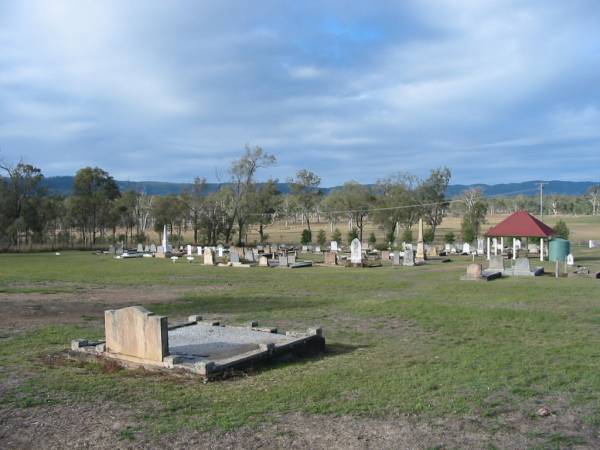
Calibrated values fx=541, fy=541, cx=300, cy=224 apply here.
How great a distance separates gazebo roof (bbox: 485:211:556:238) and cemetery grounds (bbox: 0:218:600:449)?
16.0m

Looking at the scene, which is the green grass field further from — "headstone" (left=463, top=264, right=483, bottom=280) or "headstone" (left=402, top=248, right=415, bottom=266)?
"headstone" (left=402, top=248, right=415, bottom=266)

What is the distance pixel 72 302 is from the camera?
15.7 meters

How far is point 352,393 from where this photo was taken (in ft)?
21.4

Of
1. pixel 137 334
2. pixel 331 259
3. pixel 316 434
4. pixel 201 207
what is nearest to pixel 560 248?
pixel 331 259

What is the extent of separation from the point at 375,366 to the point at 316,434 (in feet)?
9.23

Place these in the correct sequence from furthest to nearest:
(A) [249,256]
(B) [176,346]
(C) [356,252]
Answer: (A) [249,256] → (C) [356,252] → (B) [176,346]

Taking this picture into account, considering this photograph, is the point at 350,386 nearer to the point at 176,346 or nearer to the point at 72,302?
the point at 176,346

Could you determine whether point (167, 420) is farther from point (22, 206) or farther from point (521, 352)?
point (22, 206)

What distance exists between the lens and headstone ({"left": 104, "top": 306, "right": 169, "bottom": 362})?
7672 millimetres

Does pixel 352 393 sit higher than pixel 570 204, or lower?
lower

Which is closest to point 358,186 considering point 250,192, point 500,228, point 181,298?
→ point 250,192

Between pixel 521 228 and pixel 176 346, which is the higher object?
pixel 521 228

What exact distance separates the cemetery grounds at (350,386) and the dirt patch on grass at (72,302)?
14cm

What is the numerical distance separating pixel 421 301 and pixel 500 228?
1818 centimetres
